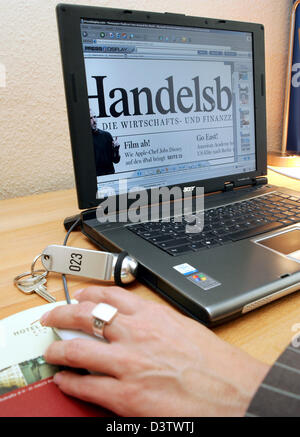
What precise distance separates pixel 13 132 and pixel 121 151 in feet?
1.22

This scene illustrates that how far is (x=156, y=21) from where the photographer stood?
2.24 ft

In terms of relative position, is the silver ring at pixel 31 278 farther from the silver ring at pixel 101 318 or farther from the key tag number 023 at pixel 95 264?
the silver ring at pixel 101 318

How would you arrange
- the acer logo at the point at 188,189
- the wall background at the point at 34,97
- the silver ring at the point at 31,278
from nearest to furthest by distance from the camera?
the silver ring at the point at 31,278 < the acer logo at the point at 188,189 < the wall background at the point at 34,97

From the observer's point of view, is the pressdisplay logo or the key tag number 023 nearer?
the key tag number 023

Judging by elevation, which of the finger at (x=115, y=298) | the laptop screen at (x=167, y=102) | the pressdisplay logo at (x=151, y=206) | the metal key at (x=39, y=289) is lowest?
the metal key at (x=39, y=289)

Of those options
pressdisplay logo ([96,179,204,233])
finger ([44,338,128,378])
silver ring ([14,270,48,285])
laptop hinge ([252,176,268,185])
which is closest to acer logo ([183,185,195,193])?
pressdisplay logo ([96,179,204,233])

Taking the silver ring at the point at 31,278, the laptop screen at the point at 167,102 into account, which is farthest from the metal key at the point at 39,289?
the laptop screen at the point at 167,102

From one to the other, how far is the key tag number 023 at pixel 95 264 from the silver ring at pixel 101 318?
0.14m

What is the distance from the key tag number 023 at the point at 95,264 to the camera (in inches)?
19.2

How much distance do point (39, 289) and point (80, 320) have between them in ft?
0.57

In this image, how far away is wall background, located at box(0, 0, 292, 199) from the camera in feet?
2.79

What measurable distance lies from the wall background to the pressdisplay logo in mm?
374

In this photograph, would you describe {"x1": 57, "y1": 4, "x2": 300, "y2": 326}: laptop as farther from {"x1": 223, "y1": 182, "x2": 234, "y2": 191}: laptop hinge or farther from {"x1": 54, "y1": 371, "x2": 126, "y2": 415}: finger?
{"x1": 54, "y1": 371, "x2": 126, "y2": 415}: finger

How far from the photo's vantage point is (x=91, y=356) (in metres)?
0.31
